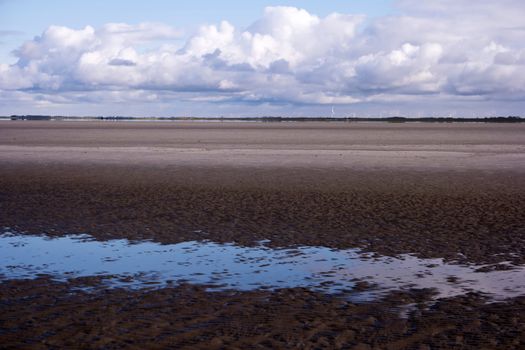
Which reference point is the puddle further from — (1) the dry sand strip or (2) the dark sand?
(1) the dry sand strip

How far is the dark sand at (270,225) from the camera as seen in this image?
8.12m

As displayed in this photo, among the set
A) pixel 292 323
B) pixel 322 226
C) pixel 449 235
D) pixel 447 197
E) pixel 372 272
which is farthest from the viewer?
pixel 447 197

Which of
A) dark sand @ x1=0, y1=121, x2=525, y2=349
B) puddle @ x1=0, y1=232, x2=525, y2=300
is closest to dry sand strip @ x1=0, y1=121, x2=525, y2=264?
dark sand @ x1=0, y1=121, x2=525, y2=349

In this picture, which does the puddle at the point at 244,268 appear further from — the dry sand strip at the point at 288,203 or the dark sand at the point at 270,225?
the dry sand strip at the point at 288,203

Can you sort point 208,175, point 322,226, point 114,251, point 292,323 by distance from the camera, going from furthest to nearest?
point 208,175 → point 322,226 → point 114,251 → point 292,323

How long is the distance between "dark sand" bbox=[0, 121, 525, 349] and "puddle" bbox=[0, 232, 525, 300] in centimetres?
63

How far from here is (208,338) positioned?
7832 millimetres

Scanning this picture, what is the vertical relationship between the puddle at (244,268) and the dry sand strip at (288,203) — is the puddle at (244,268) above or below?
below

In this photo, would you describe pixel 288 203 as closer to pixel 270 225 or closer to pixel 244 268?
pixel 270 225

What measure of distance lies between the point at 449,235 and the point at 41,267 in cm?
927

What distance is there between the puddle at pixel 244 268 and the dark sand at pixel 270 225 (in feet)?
2.05

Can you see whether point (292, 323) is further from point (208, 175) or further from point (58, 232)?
point (208, 175)

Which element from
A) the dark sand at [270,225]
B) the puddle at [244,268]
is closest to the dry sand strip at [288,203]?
the dark sand at [270,225]

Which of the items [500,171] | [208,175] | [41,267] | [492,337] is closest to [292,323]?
[492,337]
